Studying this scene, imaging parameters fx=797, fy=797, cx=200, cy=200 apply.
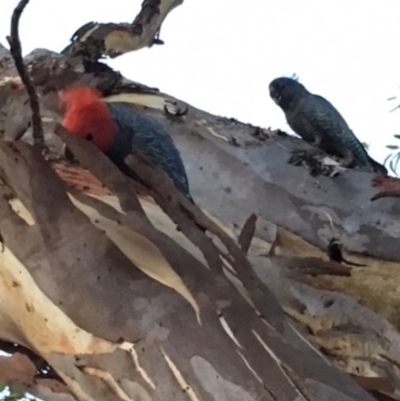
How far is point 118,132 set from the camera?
48.6 inches

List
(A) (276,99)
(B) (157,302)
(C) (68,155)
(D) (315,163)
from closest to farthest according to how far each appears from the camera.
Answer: (B) (157,302), (C) (68,155), (D) (315,163), (A) (276,99)

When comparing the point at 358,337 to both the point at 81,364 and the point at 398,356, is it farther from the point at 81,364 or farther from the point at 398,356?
the point at 81,364

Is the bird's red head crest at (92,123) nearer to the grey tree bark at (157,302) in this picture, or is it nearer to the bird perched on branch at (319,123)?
the grey tree bark at (157,302)

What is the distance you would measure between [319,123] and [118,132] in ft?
2.97

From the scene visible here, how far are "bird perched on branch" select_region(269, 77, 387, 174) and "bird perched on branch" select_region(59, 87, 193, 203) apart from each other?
0.50 metres

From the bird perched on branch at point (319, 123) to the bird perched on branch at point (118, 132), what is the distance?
1.63 ft

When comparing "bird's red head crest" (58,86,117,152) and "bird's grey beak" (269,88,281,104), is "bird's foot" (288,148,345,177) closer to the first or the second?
"bird's red head crest" (58,86,117,152)

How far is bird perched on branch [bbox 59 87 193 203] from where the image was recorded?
3.89 feet

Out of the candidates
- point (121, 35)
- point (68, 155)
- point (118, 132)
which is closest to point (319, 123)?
point (121, 35)

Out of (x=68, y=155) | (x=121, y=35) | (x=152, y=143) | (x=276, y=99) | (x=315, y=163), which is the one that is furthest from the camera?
(x=276, y=99)

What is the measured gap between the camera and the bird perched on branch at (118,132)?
Answer: 1.19m

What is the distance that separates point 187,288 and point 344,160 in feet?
3.32

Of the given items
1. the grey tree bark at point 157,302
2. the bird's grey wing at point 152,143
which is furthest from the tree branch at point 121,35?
the grey tree bark at point 157,302

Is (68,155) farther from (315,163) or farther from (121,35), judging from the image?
(121,35)
